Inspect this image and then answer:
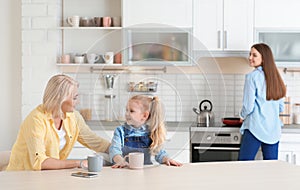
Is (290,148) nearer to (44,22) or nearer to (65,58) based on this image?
(65,58)

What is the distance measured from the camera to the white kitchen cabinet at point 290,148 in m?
4.53

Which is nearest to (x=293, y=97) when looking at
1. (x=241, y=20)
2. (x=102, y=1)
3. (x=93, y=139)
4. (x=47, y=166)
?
(x=241, y=20)

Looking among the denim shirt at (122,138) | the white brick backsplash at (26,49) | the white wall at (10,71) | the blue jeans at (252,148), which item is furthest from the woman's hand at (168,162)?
the white wall at (10,71)

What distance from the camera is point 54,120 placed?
114 inches

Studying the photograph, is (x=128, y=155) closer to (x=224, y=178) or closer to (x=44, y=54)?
(x=224, y=178)

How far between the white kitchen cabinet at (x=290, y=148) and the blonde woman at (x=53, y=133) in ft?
7.00

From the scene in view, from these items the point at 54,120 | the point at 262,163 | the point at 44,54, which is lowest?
the point at 262,163

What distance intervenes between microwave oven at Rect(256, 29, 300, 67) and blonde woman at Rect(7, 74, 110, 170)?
2.35 metres

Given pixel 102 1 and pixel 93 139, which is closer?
pixel 93 139

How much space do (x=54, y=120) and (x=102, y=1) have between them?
8.07 ft

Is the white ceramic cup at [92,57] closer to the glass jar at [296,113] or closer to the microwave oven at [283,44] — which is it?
the microwave oven at [283,44]

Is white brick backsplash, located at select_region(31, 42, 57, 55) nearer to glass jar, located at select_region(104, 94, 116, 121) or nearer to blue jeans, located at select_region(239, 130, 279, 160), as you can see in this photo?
blue jeans, located at select_region(239, 130, 279, 160)

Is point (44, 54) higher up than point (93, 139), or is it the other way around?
point (44, 54)

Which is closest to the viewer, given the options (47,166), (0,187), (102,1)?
(0,187)
